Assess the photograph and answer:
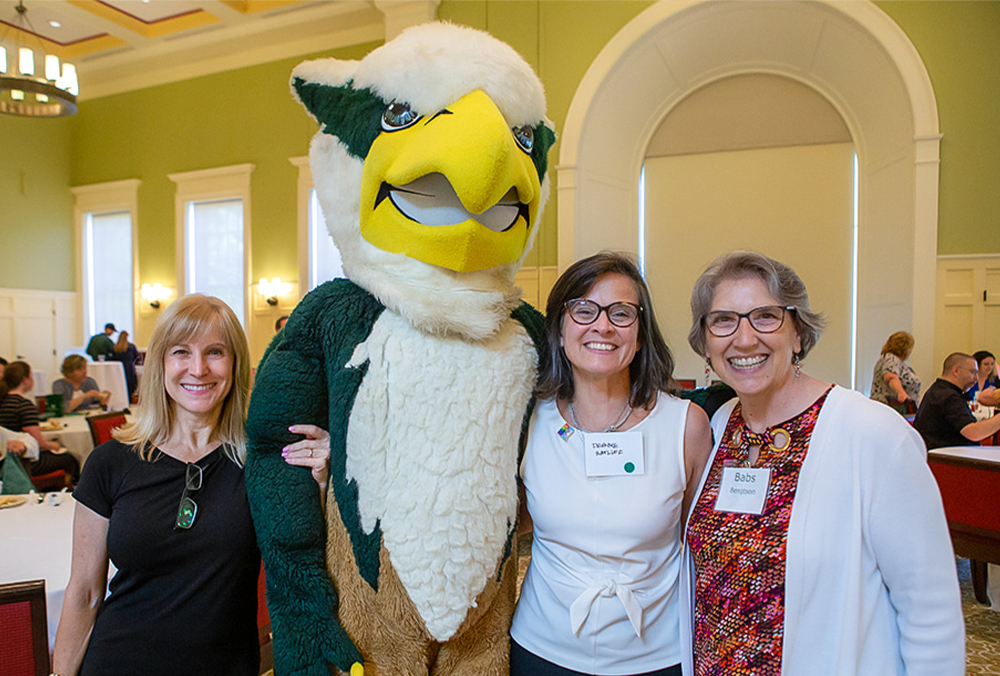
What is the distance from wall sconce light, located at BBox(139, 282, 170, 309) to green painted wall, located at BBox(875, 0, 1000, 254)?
8.90m

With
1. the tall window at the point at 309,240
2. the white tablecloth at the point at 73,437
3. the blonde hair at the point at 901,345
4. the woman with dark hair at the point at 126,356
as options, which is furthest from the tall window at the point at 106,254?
the blonde hair at the point at 901,345

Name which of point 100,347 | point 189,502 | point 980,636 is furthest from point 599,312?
point 100,347

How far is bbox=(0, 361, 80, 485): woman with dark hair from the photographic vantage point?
3.62 m

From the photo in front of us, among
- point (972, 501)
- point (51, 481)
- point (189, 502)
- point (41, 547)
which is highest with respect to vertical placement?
point (189, 502)

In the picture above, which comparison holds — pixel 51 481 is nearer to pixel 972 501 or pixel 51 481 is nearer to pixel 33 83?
pixel 33 83

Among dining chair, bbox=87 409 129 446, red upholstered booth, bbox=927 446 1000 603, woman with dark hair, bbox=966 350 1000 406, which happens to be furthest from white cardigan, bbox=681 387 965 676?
woman with dark hair, bbox=966 350 1000 406

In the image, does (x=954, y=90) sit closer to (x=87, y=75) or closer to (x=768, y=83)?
(x=768, y=83)

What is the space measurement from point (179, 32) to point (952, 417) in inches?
357

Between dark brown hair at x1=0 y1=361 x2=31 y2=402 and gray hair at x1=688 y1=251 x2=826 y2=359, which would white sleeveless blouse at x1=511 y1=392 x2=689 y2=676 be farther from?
dark brown hair at x1=0 y1=361 x2=31 y2=402

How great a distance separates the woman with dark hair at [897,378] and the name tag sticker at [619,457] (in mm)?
4457

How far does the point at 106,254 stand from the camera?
31.3ft

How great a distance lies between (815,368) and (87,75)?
10388 millimetres

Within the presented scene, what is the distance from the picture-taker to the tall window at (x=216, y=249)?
8.43m

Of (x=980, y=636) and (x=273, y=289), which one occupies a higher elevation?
(x=273, y=289)
